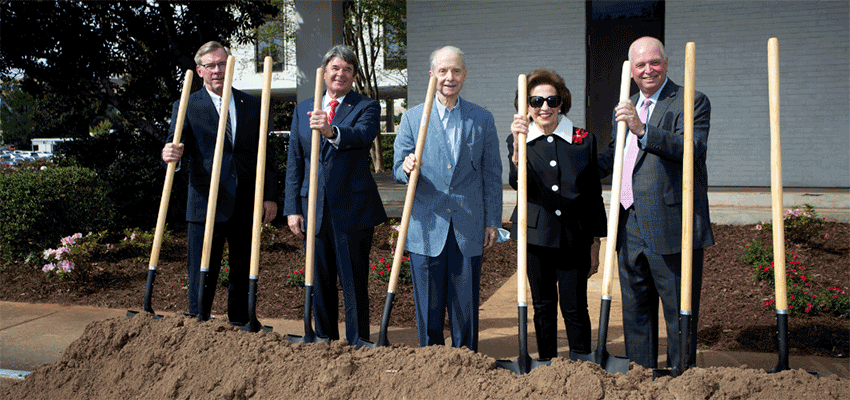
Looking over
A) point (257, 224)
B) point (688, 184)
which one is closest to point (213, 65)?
point (257, 224)

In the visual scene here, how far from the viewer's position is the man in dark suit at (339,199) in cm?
324

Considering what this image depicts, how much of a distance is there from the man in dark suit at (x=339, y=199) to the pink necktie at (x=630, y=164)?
4.04 feet

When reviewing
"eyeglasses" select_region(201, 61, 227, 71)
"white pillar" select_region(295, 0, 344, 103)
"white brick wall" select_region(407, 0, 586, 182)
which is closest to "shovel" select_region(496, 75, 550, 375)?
"eyeglasses" select_region(201, 61, 227, 71)

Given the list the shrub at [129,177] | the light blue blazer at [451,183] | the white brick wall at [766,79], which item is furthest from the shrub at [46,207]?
the white brick wall at [766,79]

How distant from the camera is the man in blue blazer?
2.93 m

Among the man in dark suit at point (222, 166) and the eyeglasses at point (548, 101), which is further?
the man in dark suit at point (222, 166)

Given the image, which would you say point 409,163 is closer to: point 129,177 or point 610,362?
point 610,362

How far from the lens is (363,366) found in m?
2.47

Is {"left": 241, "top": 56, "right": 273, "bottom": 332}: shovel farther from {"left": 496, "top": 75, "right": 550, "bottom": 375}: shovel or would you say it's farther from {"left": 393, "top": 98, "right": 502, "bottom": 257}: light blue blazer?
{"left": 496, "top": 75, "right": 550, "bottom": 375}: shovel

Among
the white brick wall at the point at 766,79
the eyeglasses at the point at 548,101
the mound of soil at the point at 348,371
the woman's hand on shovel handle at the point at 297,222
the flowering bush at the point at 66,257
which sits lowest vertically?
the mound of soil at the point at 348,371

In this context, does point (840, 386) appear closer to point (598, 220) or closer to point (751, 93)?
point (598, 220)

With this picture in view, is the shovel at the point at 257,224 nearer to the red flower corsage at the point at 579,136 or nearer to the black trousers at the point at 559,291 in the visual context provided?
the black trousers at the point at 559,291

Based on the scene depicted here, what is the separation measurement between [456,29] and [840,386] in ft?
28.3

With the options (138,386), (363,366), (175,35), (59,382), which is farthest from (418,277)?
(175,35)
